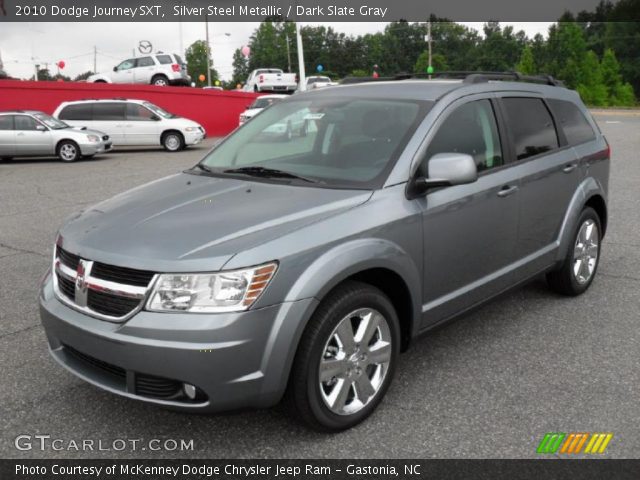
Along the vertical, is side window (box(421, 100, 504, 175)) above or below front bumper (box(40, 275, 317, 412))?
above

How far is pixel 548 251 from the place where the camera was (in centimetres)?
480

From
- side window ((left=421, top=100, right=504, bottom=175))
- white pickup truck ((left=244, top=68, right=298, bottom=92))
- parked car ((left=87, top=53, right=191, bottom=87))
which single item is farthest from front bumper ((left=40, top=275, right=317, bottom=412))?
white pickup truck ((left=244, top=68, right=298, bottom=92))

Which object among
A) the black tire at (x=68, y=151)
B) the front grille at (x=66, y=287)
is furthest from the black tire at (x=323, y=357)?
the black tire at (x=68, y=151)

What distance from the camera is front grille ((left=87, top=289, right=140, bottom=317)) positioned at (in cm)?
291

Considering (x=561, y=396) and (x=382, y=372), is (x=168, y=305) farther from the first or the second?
(x=561, y=396)

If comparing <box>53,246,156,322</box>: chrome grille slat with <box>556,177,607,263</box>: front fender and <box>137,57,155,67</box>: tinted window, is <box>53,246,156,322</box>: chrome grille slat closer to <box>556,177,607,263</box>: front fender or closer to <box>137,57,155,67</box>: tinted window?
<box>556,177,607,263</box>: front fender

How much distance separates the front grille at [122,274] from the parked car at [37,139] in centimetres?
1690

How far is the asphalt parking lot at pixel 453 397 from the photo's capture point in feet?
10.4

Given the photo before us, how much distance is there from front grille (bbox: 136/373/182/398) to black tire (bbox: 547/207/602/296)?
3329 millimetres

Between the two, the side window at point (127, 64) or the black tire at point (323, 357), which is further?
the side window at point (127, 64)

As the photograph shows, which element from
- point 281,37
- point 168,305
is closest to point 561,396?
point 168,305

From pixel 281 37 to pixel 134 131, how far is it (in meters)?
91.9

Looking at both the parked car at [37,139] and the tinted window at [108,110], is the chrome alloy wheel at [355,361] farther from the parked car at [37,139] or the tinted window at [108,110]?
the tinted window at [108,110]

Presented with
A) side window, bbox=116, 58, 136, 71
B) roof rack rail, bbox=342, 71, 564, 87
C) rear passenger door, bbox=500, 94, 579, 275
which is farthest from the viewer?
side window, bbox=116, 58, 136, 71
